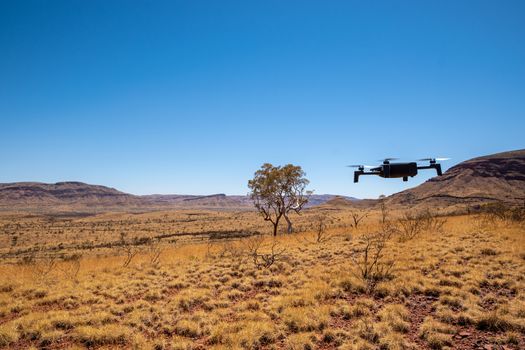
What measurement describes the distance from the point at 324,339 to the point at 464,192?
11161 cm

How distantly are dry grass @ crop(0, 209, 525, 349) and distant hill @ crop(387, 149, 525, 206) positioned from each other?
8668 cm

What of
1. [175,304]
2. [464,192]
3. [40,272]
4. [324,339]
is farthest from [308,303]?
[464,192]

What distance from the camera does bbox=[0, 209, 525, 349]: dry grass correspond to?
6.65 m

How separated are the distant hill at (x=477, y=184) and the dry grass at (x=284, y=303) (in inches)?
3412

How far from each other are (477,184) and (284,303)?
122055mm

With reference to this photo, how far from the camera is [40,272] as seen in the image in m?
14.1

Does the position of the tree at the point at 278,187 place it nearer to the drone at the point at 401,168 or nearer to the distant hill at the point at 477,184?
the drone at the point at 401,168

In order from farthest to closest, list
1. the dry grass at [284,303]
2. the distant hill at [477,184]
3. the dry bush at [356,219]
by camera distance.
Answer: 1. the distant hill at [477,184]
2. the dry bush at [356,219]
3. the dry grass at [284,303]

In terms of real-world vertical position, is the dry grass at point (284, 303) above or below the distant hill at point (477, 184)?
below

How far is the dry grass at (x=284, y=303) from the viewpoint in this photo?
6.65 meters

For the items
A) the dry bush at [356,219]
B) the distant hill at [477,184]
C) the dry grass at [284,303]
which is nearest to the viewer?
the dry grass at [284,303]

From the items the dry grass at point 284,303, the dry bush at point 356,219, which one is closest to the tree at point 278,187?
the dry bush at point 356,219

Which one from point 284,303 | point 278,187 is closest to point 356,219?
point 278,187

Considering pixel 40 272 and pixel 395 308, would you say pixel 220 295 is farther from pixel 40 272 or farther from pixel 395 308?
pixel 40 272
